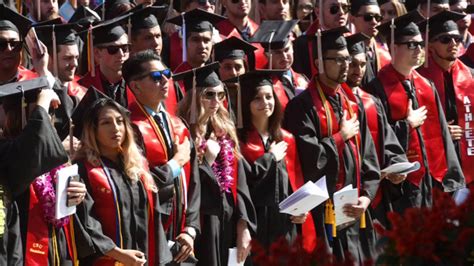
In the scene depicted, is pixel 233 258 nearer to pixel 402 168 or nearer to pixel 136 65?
pixel 136 65

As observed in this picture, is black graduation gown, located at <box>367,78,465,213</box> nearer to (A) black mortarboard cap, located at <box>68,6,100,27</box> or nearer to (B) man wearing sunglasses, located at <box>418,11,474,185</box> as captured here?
(B) man wearing sunglasses, located at <box>418,11,474,185</box>

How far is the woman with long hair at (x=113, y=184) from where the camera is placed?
7238 mm

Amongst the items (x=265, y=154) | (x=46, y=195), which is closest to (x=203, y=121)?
(x=265, y=154)

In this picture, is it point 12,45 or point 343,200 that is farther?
point 343,200

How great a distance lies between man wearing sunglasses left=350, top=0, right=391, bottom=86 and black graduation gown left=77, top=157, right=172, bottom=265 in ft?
12.8

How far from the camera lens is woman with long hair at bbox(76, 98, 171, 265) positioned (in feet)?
23.7

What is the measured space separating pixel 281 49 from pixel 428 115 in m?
1.46

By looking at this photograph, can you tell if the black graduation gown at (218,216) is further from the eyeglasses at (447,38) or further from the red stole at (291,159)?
the eyeglasses at (447,38)

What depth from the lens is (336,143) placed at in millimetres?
9070

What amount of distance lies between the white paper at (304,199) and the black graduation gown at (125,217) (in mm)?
1209

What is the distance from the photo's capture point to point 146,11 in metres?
9.19

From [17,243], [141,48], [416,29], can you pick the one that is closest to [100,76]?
[141,48]

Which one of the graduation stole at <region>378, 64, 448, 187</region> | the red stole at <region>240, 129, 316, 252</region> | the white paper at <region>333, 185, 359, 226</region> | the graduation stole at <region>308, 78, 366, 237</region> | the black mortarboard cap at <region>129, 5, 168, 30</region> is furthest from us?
the graduation stole at <region>378, 64, 448, 187</region>

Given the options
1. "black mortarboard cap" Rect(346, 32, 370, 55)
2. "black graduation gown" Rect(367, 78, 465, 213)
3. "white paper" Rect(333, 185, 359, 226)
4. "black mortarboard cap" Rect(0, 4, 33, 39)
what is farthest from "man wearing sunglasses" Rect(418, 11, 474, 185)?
"black mortarboard cap" Rect(0, 4, 33, 39)
